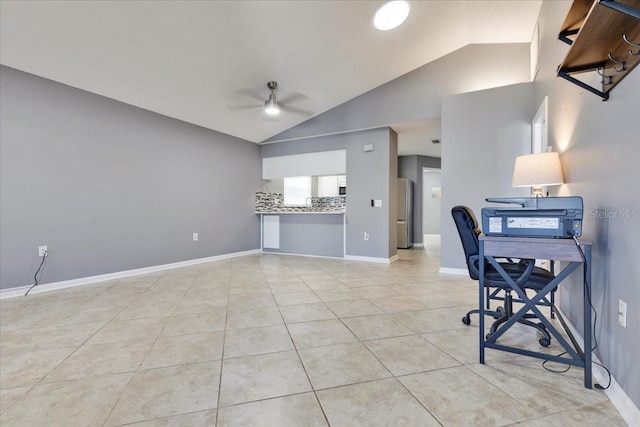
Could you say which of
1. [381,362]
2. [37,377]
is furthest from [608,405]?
[37,377]

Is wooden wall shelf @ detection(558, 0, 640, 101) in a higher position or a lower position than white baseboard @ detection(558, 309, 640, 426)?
higher

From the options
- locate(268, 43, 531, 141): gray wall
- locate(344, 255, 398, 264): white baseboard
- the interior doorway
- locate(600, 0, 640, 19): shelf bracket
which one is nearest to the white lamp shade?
locate(600, 0, 640, 19): shelf bracket

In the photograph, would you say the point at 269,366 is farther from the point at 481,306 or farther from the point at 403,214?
the point at 403,214

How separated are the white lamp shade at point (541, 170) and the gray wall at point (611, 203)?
0.24 feet

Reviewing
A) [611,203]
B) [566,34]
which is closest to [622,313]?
[611,203]

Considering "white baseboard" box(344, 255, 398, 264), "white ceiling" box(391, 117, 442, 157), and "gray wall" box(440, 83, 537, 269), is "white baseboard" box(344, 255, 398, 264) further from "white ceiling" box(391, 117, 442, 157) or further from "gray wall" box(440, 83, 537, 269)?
"white ceiling" box(391, 117, 442, 157)

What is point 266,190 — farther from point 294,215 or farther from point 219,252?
point 219,252

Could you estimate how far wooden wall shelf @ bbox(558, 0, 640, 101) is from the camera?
112 cm

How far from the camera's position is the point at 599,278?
156 centimetres

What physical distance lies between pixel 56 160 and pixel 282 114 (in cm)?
318

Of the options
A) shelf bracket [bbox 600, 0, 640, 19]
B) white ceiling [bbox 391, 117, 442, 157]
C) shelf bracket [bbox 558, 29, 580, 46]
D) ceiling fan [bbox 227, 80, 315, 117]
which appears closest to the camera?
shelf bracket [bbox 600, 0, 640, 19]

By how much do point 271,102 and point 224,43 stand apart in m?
0.99

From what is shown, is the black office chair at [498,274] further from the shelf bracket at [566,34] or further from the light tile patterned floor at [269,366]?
the shelf bracket at [566,34]

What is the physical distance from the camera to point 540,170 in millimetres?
2299
